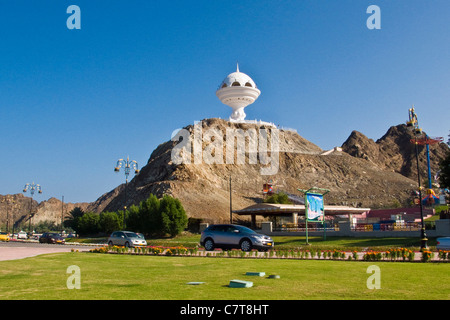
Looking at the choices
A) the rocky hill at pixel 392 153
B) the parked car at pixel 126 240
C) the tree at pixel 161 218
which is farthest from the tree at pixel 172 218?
the rocky hill at pixel 392 153

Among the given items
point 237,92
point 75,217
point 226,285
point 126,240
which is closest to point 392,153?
point 237,92

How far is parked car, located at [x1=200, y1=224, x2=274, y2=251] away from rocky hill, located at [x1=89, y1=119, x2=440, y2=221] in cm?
5413

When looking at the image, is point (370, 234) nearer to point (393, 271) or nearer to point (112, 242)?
point (112, 242)

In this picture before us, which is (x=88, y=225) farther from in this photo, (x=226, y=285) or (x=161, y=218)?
(x=226, y=285)

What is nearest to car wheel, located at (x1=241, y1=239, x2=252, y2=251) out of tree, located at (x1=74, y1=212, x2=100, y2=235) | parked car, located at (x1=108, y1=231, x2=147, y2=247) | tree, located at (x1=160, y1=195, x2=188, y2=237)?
parked car, located at (x1=108, y1=231, x2=147, y2=247)

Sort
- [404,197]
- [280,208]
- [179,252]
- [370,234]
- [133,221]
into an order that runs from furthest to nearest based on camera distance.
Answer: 1. [404,197]
2. [133,221]
3. [280,208]
4. [370,234]
5. [179,252]

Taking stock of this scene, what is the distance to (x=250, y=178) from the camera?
116750 mm

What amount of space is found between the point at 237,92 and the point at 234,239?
118 m

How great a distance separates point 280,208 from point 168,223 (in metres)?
14.7

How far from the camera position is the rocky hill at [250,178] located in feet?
306

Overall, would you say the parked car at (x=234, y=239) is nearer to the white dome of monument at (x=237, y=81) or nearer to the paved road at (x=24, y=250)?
the paved road at (x=24, y=250)

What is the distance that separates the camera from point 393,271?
12609 mm
